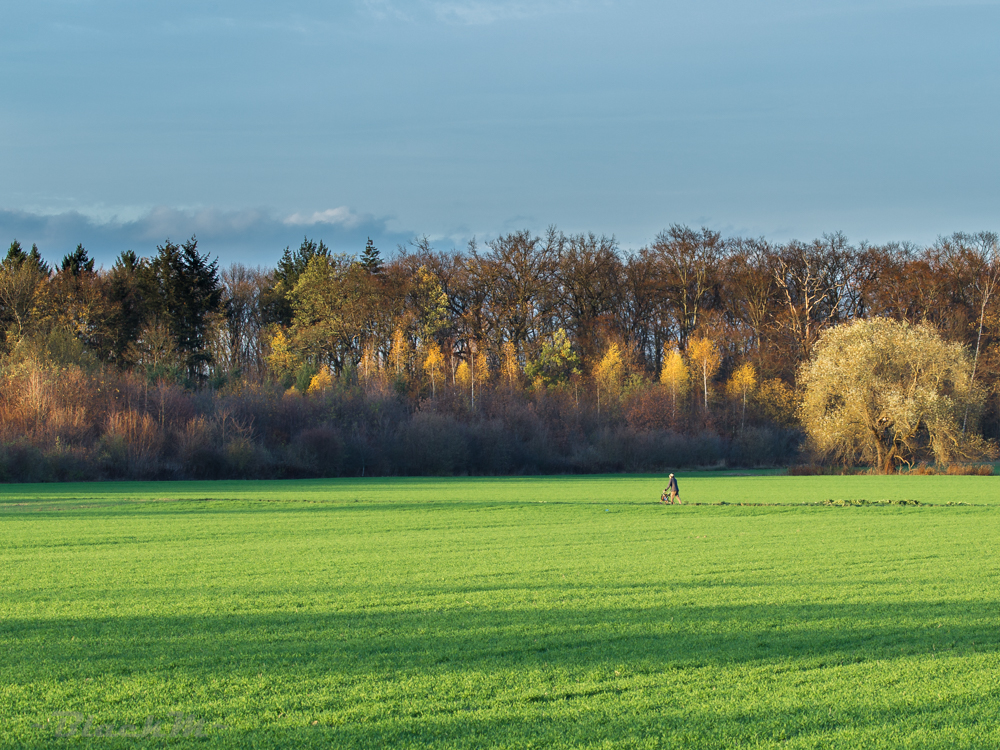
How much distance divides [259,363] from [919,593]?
74.8 m

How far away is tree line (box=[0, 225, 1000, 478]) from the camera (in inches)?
2511

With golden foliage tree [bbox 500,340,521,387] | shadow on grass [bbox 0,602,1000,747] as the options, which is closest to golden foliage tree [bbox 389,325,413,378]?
golden foliage tree [bbox 500,340,521,387]

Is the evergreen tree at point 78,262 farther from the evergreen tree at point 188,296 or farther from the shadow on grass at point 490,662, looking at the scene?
the shadow on grass at point 490,662

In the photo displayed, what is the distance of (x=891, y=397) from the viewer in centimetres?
5484

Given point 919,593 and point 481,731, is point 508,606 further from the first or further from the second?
point 919,593

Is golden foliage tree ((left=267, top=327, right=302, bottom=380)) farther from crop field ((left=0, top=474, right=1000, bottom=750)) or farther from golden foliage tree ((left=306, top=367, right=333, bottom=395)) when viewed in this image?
crop field ((left=0, top=474, right=1000, bottom=750))

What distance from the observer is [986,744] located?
6.21m

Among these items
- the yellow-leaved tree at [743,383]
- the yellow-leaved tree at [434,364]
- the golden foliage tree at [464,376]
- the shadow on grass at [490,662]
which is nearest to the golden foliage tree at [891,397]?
the yellow-leaved tree at [743,383]

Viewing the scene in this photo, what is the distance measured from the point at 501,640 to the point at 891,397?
51789 millimetres

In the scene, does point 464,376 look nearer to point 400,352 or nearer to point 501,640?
point 400,352

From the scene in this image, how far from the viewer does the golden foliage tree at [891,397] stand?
5491 cm

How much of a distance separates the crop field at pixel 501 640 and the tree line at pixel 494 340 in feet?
145

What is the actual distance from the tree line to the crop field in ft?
145

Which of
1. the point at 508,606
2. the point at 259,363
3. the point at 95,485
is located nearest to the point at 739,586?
the point at 508,606
